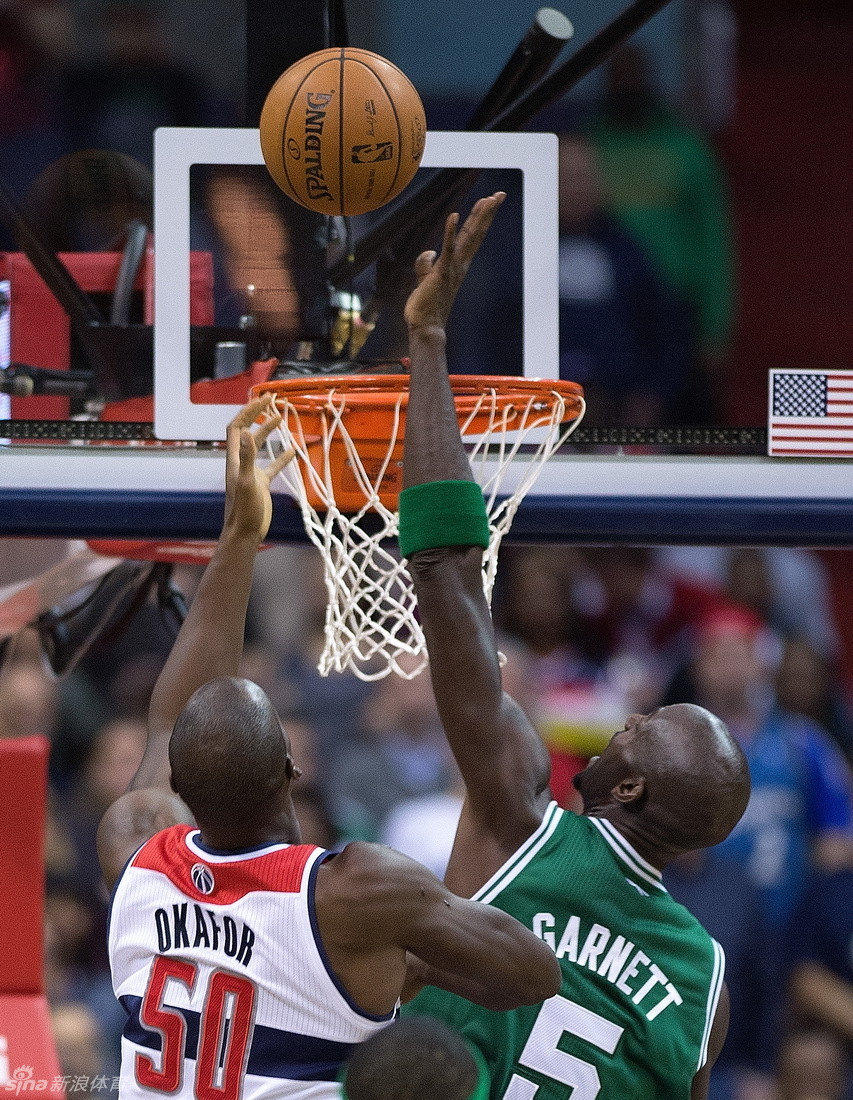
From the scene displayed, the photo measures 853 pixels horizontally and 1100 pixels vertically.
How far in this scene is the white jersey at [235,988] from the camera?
2.18 m

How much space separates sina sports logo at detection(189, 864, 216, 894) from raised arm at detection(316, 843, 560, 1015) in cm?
17

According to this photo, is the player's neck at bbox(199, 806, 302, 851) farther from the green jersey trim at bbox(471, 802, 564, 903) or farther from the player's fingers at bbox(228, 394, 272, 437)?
the player's fingers at bbox(228, 394, 272, 437)

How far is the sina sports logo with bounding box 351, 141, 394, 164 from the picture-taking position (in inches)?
117

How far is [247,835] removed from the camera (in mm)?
2252

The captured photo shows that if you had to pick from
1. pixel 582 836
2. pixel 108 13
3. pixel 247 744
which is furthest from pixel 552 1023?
pixel 108 13

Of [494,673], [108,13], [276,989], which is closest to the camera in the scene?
[276,989]

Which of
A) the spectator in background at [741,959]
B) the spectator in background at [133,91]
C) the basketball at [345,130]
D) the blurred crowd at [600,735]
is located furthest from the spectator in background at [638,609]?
the basketball at [345,130]

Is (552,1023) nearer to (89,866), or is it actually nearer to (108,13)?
(89,866)

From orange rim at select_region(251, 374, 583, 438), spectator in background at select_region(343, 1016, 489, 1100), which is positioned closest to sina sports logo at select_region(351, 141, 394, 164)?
orange rim at select_region(251, 374, 583, 438)

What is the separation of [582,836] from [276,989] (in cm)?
62

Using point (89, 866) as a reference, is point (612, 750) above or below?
above

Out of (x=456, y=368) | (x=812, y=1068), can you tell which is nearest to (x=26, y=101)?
(x=456, y=368)

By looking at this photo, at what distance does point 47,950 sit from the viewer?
17.4ft

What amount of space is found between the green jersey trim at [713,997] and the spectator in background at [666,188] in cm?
250
